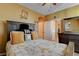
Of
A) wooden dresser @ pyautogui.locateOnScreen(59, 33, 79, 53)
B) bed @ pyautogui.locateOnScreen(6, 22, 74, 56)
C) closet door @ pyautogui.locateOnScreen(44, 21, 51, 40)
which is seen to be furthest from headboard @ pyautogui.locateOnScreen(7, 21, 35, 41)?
wooden dresser @ pyautogui.locateOnScreen(59, 33, 79, 53)

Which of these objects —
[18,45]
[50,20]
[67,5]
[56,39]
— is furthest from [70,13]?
[18,45]

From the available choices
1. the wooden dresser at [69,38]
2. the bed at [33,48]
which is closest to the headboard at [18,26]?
the bed at [33,48]

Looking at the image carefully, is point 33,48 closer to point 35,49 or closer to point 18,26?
point 35,49

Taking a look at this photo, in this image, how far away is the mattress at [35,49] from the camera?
149cm

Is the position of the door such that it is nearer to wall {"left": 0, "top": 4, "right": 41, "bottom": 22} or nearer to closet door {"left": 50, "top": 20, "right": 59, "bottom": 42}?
closet door {"left": 50, "top": 20, "right": 59, "bottom": 42}

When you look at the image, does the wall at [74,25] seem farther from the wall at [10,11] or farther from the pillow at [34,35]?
the wall at [10,11]

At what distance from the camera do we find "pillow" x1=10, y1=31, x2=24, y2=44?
150 cm

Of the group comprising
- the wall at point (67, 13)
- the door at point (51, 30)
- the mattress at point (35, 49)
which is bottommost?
the mattress at point (35, 49)

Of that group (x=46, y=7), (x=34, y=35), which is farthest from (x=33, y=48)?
(x=46, y=7)

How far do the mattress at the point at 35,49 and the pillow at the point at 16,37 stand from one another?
2.1 inches

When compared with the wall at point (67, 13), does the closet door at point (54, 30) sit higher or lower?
lower

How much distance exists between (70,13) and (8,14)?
36.0 inches

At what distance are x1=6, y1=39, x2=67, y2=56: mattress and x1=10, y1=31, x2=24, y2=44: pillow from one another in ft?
0.17

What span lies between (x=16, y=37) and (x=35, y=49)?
33 centimetres
